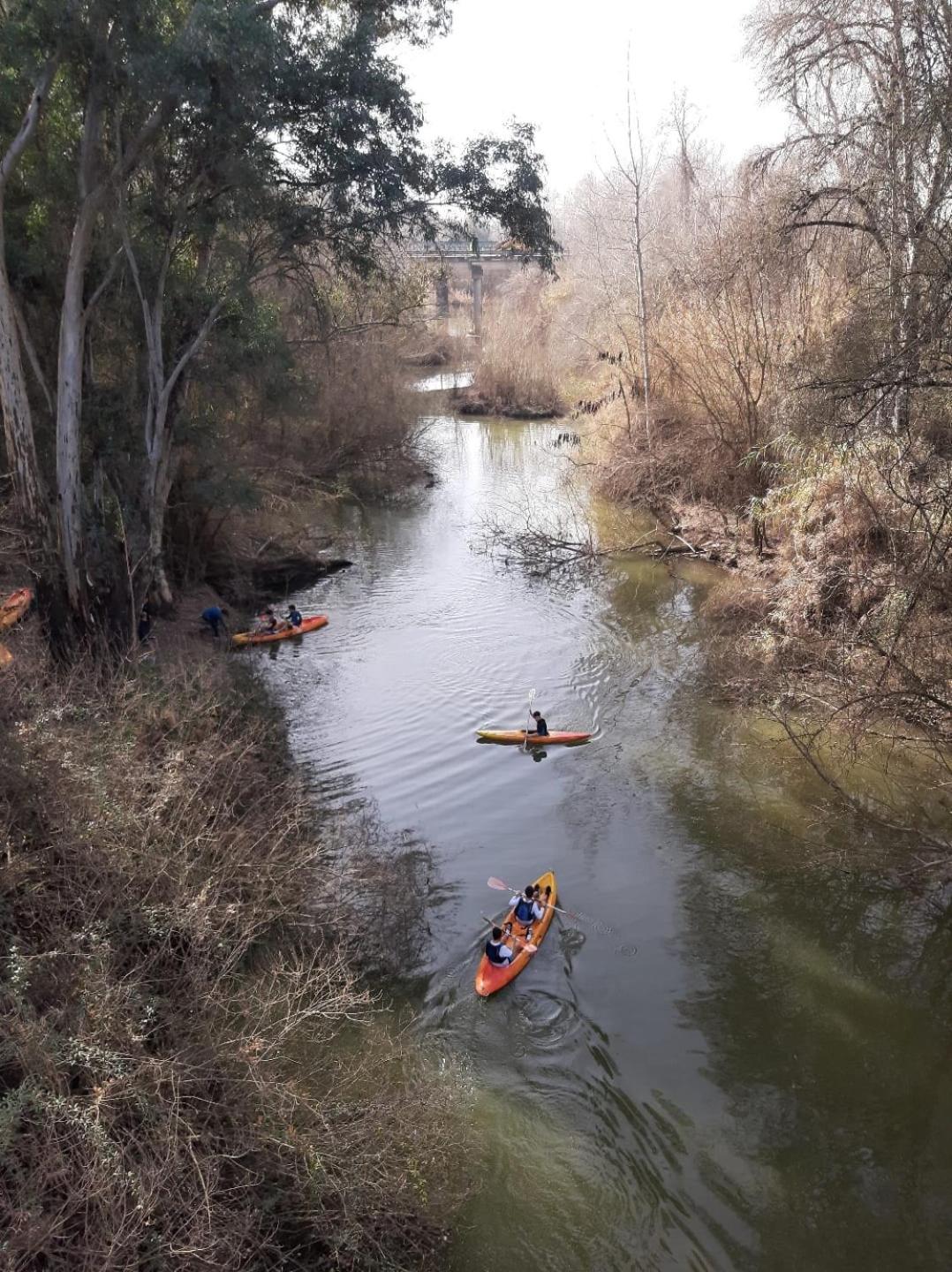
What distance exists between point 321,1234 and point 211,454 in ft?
46.2

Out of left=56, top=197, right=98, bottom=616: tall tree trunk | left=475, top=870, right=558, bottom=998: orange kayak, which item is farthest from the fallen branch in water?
left=475, top=870, right=558, bottom=998: orange kayak

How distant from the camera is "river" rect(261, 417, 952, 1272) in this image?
5.73 metres

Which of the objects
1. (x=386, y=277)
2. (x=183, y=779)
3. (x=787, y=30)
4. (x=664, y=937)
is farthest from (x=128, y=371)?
(x=664, y=937)

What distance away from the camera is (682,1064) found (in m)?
6.84

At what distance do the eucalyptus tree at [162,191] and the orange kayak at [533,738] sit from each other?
5749 mm

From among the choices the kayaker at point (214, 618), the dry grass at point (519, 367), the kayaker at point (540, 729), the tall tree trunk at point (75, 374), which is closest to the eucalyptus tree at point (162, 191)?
the tall tree trunk at point (75, 374)

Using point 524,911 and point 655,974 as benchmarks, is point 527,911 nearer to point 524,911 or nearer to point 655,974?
point 524,911

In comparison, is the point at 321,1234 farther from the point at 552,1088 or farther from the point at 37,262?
the point at 37,262

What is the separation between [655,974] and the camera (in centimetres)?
779

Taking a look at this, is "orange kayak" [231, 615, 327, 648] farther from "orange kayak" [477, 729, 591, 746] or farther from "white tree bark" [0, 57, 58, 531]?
"orange kayak" [477, 729, 591, 746]

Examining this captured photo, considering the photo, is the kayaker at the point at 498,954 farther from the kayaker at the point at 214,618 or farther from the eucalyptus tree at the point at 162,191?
the kayaker at the point at 214,618

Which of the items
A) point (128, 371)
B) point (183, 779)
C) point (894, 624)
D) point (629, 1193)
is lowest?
point (629, 1193)

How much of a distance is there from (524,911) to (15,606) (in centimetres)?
821

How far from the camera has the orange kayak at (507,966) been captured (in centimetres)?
752
